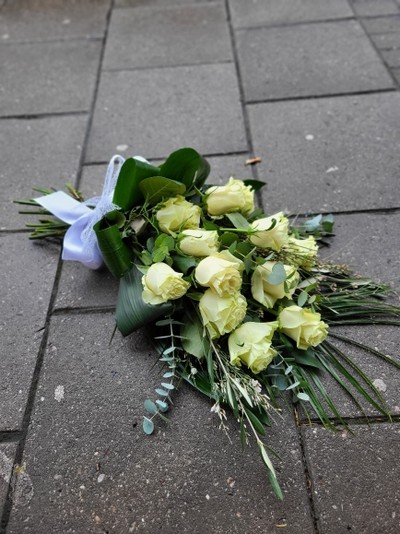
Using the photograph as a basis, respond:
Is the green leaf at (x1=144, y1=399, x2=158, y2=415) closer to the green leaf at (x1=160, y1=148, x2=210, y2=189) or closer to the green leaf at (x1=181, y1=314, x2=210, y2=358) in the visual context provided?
the green leaf at (x1=181, y1=314, x2=210, y2=358)

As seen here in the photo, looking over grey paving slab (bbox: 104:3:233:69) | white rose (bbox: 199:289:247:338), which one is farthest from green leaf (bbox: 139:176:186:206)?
grey paving slab (bbox: 104:3:233:69)

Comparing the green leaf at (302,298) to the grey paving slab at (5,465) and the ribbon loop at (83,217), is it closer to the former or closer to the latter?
the ribbon loop at (83,217)

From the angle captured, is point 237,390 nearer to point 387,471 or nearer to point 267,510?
point 267,510

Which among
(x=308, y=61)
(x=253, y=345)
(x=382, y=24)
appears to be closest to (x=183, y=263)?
(x=253, y=345)

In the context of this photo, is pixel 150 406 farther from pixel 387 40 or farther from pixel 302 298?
pixel 387 40

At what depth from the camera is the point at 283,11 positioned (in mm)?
3469

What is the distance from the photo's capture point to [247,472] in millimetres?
1409

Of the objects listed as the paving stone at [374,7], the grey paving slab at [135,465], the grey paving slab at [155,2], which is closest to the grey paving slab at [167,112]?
the grey paving slab at [155,2]

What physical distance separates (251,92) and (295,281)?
1550 millimetres

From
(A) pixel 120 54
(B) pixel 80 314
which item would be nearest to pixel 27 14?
(A) pixel 120 54

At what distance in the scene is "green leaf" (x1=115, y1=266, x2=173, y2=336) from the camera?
1523mm

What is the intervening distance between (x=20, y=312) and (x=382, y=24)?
2808 mm

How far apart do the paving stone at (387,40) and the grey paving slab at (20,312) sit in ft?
7.48

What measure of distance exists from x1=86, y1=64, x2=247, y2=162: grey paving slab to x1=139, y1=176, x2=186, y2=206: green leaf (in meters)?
0.84
